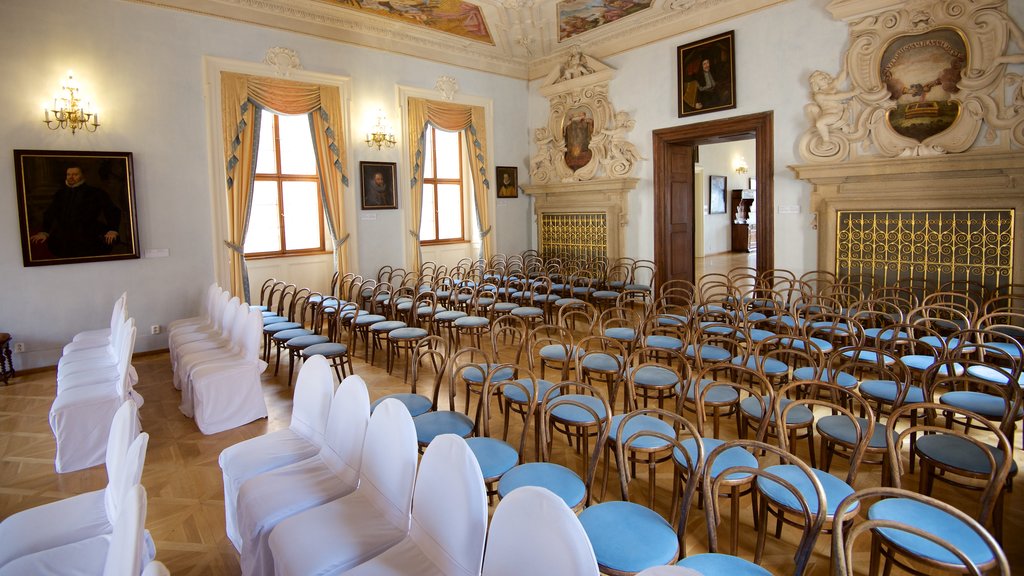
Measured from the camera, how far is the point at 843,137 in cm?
770

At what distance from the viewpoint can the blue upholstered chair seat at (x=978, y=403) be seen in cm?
358

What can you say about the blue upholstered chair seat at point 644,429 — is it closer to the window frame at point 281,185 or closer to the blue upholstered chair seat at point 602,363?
the blue upholstered chair seat at point 602,363

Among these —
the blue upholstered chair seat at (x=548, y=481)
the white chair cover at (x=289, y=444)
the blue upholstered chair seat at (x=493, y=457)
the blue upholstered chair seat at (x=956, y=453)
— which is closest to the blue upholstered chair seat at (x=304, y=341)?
the white chair cover at (x=289, y=444)

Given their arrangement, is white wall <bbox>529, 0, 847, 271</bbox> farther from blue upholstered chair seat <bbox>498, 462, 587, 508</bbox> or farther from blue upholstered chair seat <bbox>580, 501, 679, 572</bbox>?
blue upholstered chair seat <bbox>580, 501, 679, 572</bbox>

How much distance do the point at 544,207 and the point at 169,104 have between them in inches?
284

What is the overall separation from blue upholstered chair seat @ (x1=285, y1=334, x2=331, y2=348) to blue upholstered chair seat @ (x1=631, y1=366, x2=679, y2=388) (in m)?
3.55

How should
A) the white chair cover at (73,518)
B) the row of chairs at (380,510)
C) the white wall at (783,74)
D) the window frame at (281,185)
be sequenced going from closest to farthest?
the row of chairs at (380,510), the white chair cover at (73,518), the white wall at (783,74), the window frame at (281,185)

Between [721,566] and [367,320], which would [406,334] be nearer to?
[367,320]

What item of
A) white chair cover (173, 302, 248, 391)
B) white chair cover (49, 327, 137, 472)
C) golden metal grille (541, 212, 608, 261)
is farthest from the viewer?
golden metal grille (541, 212, 608, 261)

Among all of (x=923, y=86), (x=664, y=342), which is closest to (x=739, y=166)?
Result: (x=923, y=86)

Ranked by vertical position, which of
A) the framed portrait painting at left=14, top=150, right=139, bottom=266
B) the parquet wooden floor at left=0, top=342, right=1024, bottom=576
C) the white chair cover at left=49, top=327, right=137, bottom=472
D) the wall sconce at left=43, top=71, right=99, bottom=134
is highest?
the wall sconce at left=43, top=71, right=99, bottom=134

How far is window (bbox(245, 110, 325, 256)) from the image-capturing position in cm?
911

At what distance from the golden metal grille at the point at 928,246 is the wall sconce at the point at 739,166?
10736 mm

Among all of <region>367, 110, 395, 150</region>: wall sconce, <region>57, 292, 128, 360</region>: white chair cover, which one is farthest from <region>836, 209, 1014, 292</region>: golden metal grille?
<region>57, 292, 128, 360</region>: white chair cover
